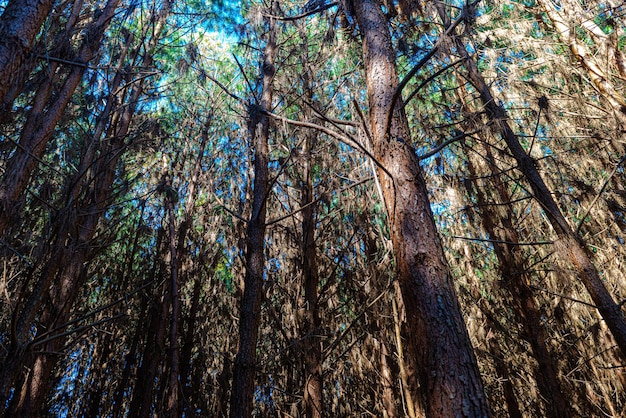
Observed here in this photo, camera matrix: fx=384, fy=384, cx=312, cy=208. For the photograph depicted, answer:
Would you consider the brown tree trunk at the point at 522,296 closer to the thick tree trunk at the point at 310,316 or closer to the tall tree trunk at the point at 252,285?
the thick tree trunk at the point at 310,316

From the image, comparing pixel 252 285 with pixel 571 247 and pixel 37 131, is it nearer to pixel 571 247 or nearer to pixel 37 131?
pixel 571 247

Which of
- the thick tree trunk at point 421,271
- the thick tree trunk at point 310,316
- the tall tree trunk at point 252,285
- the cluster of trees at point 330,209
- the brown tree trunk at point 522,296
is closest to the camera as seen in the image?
the thick tree trunk at point 421,271

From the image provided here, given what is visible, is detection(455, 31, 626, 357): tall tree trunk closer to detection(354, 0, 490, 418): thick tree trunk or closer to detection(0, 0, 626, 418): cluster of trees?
detection(0, 0, 626, 418): cluster of trees

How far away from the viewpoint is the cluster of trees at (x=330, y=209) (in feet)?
8.49

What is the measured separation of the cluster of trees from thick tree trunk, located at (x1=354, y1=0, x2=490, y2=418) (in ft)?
0.03

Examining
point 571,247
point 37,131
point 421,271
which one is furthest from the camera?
point 37,131

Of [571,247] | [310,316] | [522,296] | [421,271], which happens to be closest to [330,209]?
[310,316]

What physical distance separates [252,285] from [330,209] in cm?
229

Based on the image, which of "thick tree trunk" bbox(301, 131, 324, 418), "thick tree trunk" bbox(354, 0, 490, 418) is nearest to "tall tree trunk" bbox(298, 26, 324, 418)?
"thick tree trunk" bbox(301, 131, 324, 418)

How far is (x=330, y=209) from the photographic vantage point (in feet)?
18.0

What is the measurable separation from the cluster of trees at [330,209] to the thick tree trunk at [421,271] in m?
0.01

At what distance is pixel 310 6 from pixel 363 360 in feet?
13.3

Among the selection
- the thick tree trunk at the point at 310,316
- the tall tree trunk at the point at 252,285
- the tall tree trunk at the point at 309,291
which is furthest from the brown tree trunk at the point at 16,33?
the thick tree trunk at the point at 310,316

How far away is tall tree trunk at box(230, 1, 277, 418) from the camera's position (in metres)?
3.04
